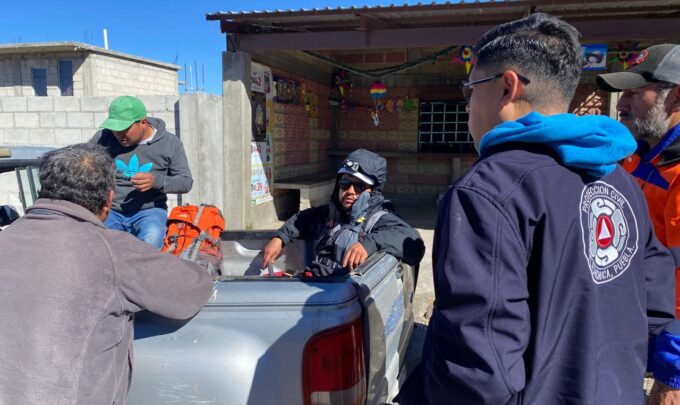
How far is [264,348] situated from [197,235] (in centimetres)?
159

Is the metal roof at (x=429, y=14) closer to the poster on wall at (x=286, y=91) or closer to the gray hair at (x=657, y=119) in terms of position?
the poster on wall at (x=286, y=91)

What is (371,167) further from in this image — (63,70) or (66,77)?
(63,70)

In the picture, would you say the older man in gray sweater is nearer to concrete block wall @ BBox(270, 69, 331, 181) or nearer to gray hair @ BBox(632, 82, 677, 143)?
gray hair @ BBox(632, 82, 677, 143)

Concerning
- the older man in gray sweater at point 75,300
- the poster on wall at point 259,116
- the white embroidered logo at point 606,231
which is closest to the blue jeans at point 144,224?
the older man in gray sweater at point 75,300

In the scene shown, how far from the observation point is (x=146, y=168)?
11.5 feet

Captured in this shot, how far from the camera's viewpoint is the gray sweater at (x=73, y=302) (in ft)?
4.86

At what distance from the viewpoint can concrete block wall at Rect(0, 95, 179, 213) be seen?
6.91m

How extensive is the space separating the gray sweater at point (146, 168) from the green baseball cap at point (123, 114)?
0.76 ft

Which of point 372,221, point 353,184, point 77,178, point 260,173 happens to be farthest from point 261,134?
point 77,178

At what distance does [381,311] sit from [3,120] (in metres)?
7.41

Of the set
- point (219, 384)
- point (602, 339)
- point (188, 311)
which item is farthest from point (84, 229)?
point (602, 339)

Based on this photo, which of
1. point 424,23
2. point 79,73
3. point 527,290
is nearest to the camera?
point 527,290

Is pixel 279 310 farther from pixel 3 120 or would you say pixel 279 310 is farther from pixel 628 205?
pixel 3 120

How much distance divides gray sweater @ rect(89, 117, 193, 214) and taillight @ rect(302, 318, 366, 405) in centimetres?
225
